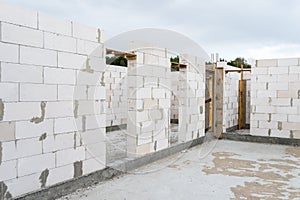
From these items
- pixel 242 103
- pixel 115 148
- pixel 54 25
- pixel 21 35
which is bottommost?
pixel 115 148

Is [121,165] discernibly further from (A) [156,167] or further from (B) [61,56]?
(B) [61,56]

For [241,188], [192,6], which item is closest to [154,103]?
[241,188]

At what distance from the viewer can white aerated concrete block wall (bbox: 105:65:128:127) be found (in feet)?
27.6

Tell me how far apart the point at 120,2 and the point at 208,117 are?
4146 mm

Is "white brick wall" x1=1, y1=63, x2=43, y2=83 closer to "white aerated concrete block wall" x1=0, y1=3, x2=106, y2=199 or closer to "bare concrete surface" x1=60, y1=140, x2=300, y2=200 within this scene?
"white aerated concrete block wall" x1=0, y1=3, x2=106, y2=199

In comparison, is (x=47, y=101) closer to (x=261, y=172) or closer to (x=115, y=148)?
(x=115, y=148)

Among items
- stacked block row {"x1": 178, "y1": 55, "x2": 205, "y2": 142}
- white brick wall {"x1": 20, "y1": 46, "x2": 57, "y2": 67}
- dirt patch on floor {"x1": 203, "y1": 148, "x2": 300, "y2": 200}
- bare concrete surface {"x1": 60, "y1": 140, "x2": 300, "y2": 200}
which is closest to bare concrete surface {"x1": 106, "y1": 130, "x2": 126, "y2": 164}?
bare concrete surface {"x1": 60, "y1": 140, "x2": 300, "y2": 200}

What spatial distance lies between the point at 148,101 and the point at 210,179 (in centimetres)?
168

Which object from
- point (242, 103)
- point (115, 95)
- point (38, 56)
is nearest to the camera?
point (38, 56)

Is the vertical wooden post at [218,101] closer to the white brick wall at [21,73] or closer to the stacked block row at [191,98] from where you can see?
the stacked block row at [191,98]

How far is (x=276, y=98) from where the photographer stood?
6.95 meters

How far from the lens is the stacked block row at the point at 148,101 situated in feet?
14.5

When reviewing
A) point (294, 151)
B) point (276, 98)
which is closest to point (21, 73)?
point (294, 151)

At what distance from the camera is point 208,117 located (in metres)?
7.77
